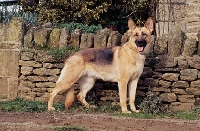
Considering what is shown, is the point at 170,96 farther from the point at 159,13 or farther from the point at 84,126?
the point at 159,13

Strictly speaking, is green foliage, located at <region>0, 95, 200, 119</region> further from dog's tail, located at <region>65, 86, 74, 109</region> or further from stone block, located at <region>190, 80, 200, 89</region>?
stone block, located at <region>190, 80, 200, 89</region>

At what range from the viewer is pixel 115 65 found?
911 cm

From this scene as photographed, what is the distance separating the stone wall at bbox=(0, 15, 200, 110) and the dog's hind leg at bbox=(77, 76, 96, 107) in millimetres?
312

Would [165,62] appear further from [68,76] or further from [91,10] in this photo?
[91,10]

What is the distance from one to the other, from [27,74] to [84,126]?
339 centimetres

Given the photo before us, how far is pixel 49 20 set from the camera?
520 inches

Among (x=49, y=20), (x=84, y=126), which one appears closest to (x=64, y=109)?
(x=84, y=126)

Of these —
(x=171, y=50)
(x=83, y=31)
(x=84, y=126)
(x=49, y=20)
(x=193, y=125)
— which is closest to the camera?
(x=84, y=126)

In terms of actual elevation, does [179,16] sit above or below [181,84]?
above

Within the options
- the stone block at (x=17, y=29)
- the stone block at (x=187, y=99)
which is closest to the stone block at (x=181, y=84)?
the stone block at (x=187, y=99)

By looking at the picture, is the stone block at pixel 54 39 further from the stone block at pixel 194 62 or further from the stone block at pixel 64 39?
the stone block at pixel 194 62

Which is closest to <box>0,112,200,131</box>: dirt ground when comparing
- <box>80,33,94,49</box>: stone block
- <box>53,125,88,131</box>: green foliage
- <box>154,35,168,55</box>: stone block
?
<box>53,125,88,131</box>: green foliage

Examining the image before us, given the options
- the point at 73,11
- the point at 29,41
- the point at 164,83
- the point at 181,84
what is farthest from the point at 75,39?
the point at 73,11

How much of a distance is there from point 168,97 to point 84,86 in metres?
1.72
